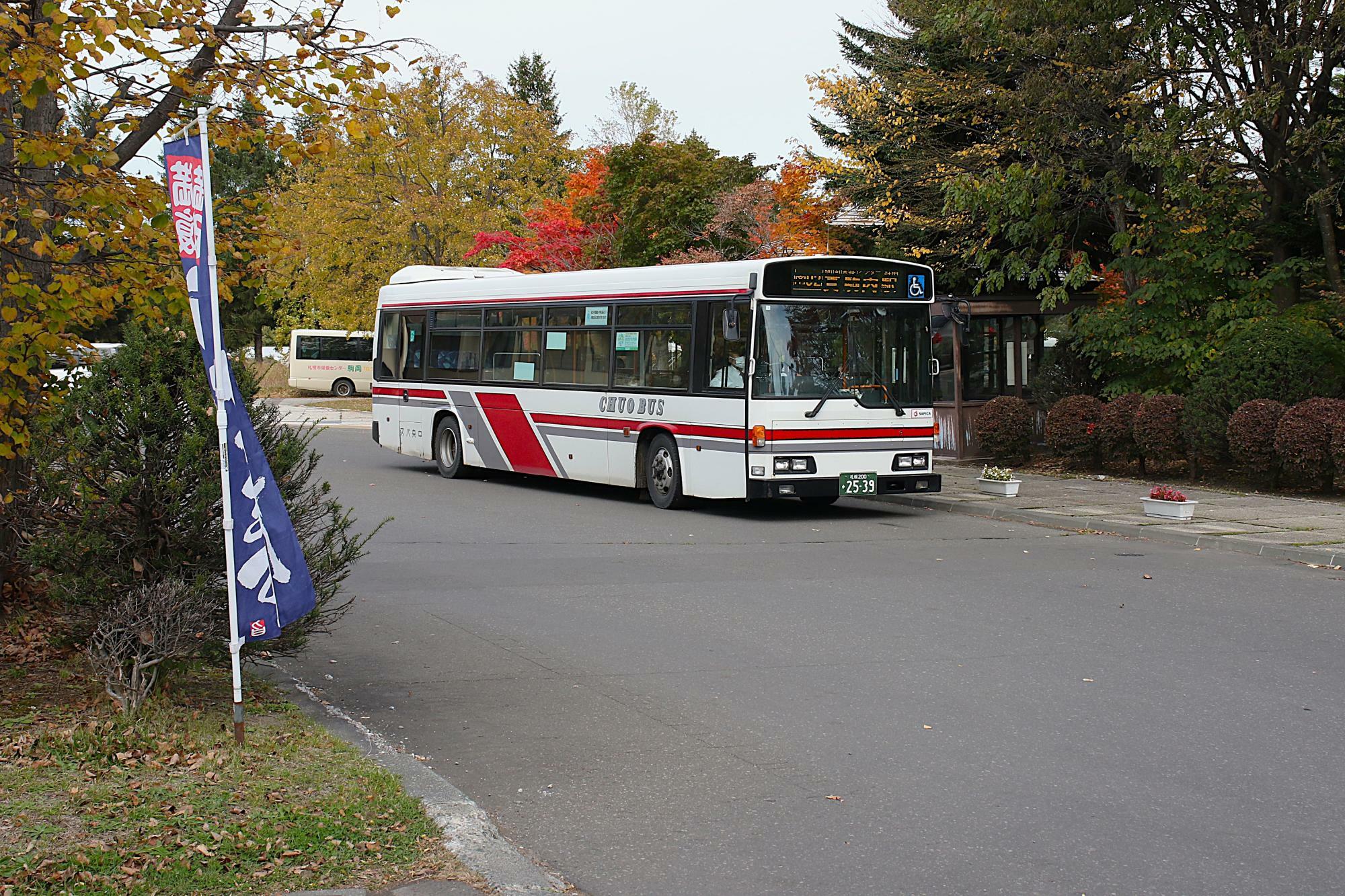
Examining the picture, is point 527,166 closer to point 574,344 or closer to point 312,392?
point 312,392

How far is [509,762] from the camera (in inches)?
245

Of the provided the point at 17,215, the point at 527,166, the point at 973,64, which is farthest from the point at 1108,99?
the point at 527,166

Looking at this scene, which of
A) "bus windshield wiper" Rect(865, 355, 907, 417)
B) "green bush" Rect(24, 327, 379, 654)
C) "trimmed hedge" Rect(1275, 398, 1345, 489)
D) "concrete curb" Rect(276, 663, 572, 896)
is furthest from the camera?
"trimmed hedge" Rect(1275, 398, 1345, 489)

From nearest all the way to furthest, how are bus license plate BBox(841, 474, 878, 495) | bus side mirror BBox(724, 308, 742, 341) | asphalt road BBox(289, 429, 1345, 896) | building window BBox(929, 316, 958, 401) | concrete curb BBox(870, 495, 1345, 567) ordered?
asphalt road BBox(289, 429, 1345, 896), concrete curb BBox(870, 495, 1345, 567), bus side mirror BBox(724, 308, 742, 341), bus license plate BBox(841, 474, 878, 495), building window BBox(929, 316, 958, 401)

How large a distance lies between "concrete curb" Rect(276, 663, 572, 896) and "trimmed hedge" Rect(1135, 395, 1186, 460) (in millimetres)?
14672

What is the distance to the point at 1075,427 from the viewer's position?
20.1m

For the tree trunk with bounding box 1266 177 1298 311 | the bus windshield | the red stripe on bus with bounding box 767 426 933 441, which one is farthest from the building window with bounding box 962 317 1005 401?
the red stripe on bus with bounding box 767 426 933 441

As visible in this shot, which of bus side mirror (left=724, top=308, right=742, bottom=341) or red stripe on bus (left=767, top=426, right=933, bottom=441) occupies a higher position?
bus side mirror (left=724, top=308, right=742, bottom=341)

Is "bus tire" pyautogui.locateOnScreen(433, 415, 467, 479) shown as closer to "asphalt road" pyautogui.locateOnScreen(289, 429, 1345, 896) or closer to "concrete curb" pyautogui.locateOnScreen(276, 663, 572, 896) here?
"asphalt road" pyautogui.locateOnScreen(289, 429, 1345, 896)

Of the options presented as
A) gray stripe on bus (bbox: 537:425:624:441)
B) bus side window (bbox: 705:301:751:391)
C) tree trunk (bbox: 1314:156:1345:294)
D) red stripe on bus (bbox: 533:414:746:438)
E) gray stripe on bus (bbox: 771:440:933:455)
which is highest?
tree trunk (bbox: 1314:156:1345:294)

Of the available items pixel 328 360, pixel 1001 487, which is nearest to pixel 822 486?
pixel 1001 487

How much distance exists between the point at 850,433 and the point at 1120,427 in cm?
589

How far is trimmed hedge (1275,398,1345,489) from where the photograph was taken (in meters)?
16.0

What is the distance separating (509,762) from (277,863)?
171 cm
